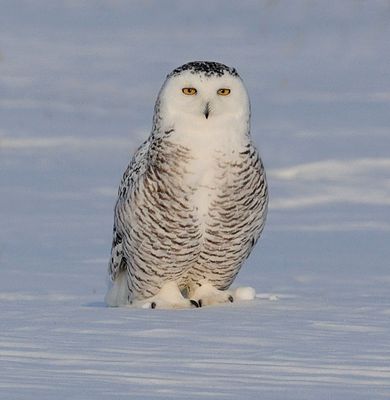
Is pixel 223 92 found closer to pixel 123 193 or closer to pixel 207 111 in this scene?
pixel 207 111

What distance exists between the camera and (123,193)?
295 inches

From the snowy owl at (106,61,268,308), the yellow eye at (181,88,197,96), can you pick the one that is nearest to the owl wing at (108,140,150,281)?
the snowy owl at (106,61,268,308)

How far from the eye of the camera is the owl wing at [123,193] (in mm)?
7359

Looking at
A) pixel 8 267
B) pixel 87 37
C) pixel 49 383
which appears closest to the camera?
pixel 49 383

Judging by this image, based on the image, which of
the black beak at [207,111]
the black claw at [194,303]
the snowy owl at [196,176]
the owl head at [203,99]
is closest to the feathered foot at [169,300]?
the black claw at [194,303]

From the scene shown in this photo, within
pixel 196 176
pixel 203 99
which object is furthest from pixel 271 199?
pixel 203 99

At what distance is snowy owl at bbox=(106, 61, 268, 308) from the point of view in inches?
280

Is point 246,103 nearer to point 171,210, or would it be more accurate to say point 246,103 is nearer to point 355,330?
point 171,210

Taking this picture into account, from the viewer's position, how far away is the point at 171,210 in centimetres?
718

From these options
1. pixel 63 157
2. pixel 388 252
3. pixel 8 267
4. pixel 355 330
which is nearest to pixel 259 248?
pixel 388 252

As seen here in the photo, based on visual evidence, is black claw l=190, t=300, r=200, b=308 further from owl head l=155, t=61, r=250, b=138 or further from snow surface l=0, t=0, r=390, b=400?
owl head l=155, t=61, r=250, b=138

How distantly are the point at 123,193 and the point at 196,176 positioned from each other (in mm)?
472

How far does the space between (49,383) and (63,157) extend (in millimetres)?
7620

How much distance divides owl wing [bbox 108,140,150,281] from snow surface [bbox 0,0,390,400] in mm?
225
